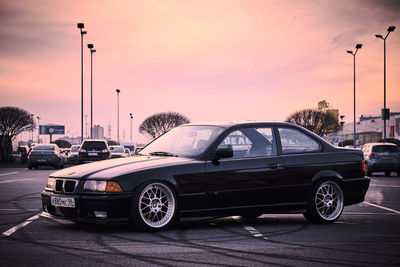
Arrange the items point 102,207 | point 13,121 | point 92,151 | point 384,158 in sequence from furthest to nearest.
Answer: point 13,121 → point 92,151 → point 384,158 → point 102,207

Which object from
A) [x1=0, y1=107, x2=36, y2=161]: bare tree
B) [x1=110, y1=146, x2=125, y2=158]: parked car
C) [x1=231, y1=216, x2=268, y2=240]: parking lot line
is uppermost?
[x1=0, y1=107, x2=36, y2=161]: bare tree

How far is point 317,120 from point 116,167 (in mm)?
83921

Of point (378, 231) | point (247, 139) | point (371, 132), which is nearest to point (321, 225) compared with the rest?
point (378, 231)

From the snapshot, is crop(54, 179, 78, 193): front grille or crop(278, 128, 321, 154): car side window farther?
crop(278, 128, 321, 154): car side window

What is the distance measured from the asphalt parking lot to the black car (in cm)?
29

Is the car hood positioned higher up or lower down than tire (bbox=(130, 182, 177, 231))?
higher up

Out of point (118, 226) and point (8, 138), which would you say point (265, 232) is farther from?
point (8, 138)

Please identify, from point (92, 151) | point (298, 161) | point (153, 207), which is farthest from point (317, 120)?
point (153, 207)

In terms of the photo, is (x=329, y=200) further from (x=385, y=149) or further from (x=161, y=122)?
(x=161, y=122)

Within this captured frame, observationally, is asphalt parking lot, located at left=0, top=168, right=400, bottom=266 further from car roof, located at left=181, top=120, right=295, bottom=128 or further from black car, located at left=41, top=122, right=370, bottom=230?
car roof, located at left=181, top=120, right=295, bottom=128

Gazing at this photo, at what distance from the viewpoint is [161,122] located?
309 feet

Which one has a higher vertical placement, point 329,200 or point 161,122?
point 161,122

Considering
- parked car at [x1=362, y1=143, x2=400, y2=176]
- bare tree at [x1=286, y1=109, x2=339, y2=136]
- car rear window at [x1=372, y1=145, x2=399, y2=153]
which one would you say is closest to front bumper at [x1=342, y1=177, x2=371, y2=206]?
parked car at [x1=362, y1=143, x2=400, y2=176]

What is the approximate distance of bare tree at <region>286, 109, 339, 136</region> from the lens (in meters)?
89.5
